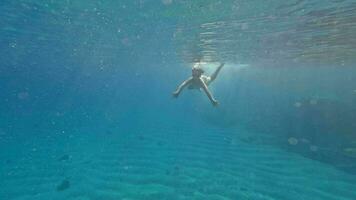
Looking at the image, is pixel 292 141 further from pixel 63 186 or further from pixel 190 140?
pixel 63 186

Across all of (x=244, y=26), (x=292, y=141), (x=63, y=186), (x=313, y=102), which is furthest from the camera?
(x=313, y=102)

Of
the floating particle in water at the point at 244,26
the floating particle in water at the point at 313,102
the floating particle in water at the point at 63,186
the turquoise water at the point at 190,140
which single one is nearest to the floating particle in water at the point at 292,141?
the turquoise water at the point at 190,140

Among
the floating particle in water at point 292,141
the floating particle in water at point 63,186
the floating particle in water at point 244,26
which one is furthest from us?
the floating particle in water at point 292,141

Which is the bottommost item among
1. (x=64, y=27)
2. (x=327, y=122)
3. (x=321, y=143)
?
(x=321, y=143)

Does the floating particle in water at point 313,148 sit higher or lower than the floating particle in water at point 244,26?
lower

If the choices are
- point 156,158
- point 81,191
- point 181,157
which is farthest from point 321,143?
point 81,191

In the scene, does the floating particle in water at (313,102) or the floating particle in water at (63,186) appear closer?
the floating particle in water at (63,186)

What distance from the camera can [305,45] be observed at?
21.9 m

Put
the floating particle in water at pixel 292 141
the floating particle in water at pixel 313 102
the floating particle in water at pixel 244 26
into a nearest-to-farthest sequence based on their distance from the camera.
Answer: the floating particle in water at pixel 244 26, the floating particle in water at pixel 292 141, the floating particle in water at pixel 313 102

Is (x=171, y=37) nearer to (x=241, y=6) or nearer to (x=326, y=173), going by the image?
(x=241, y=6)

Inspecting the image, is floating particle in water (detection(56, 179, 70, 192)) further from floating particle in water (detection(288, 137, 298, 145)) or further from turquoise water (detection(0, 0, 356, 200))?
floating particle in water (detection(288, 137, 298, 145))

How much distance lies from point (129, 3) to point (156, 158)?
7.81 metres

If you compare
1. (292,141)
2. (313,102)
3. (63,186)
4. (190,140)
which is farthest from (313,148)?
(63,186)

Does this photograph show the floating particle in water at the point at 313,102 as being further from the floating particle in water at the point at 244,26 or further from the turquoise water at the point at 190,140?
the floating particle in water at the point at 244,26
